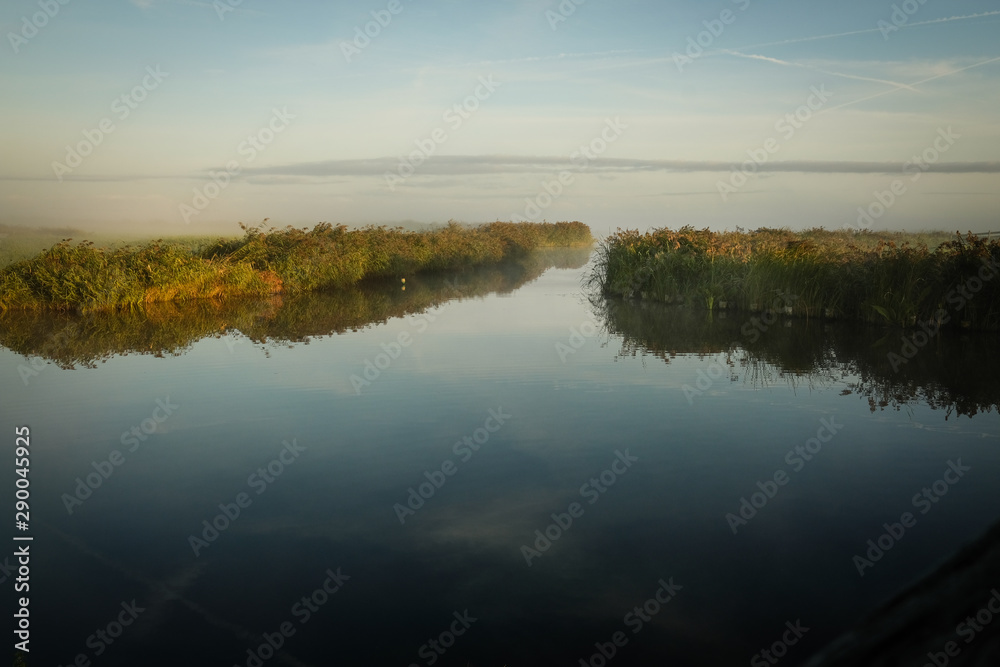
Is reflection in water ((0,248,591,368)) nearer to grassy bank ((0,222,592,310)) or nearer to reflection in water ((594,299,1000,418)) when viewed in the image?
grassy bank ((0,222,592,310))

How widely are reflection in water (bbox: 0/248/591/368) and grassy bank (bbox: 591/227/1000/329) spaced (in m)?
5.67

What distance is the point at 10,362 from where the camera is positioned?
12523 mm

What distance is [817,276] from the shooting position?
55.9 feet

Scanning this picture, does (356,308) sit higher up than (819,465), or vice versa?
(356,308)

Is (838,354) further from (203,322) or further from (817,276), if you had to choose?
(203,322)

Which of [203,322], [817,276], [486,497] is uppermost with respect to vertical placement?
[203,322]

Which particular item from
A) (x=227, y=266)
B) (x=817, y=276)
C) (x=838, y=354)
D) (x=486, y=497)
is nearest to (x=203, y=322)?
(x=227, y=266)

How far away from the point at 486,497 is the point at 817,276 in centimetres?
1319

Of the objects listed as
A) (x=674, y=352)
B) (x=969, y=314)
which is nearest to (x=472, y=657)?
(x=674, y=352)

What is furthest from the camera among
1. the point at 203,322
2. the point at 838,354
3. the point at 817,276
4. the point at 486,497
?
the point at 203,322

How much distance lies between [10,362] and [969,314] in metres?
17.0

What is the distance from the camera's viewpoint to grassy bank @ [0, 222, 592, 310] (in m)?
19.5

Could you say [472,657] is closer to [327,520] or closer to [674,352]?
[327,520]

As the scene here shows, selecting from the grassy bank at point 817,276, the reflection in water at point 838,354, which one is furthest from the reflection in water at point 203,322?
the reflection in water at point 838,354
